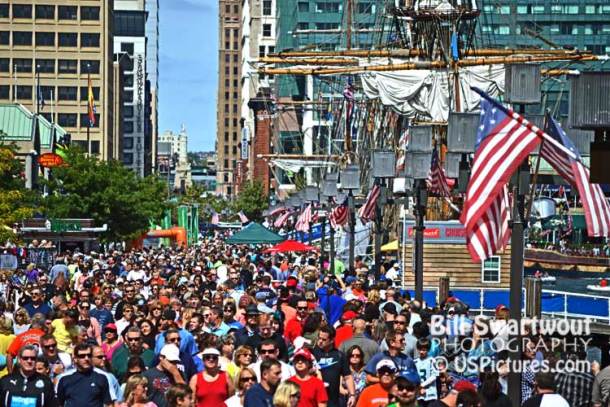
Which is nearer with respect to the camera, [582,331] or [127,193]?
[582,331]

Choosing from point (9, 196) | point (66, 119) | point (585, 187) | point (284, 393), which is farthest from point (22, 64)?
point (284, 393)

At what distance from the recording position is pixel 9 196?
5091 centimetres

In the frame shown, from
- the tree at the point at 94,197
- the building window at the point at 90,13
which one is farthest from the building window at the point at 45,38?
the tree at the point at 94,197

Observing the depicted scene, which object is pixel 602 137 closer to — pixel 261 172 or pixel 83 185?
pixel 83 185

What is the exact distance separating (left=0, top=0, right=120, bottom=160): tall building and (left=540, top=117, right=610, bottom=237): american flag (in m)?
113

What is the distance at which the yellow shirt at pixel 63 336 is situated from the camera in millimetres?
17953

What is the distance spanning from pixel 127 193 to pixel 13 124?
1998 centimetres

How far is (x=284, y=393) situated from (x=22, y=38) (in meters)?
119

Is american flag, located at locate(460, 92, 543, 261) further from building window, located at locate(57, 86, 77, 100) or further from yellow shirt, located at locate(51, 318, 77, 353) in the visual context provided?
building window, located at locate(57, 86, 77, 100)

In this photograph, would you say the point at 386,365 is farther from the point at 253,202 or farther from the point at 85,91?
the point at 253,202

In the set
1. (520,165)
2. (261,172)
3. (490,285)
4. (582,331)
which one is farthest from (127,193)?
(261,172)

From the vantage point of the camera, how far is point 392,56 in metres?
58.5

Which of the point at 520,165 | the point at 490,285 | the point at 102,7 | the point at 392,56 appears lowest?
the point at 490,285

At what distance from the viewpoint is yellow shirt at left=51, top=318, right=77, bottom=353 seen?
18.0m
